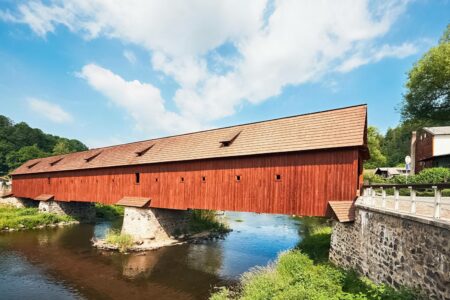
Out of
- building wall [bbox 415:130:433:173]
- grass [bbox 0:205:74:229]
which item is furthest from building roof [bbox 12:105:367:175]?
building wall [bbox 415:130:433:173]

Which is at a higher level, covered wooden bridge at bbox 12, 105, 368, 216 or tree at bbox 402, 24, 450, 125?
tree at bbox 402, 24, 450, 125

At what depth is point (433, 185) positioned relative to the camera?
260 inches

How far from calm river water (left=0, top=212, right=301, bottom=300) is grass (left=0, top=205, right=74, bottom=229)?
257 cm

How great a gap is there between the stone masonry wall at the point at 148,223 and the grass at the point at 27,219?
1297 cm

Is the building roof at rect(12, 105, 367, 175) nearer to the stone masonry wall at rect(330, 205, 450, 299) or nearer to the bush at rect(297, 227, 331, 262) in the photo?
the stone masonry wall at rect(330, 205, 450, 299)

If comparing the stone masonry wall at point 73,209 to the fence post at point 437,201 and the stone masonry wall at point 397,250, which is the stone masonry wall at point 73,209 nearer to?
the stone masonry wall at point 397,250

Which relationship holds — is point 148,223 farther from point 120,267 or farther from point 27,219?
point 27,219

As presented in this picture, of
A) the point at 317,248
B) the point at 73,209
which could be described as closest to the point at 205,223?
the point at 317,248

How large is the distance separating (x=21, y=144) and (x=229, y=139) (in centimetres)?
9669

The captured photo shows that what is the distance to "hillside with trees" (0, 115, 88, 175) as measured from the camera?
77188 mm

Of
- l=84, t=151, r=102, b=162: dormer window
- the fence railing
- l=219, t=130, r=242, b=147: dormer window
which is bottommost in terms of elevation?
the fence railing

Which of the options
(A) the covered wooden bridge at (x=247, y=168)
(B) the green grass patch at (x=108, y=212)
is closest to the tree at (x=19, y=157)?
(B) the green grass patch at (x=108, y=212)

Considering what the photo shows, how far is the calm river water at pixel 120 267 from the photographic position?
1329 cm

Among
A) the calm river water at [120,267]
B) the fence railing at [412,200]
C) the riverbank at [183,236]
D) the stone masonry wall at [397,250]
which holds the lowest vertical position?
the calm river water at [120,267]
